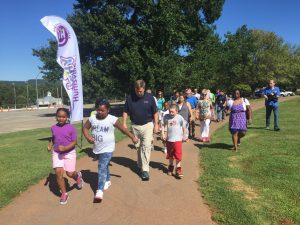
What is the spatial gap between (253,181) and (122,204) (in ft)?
8.63

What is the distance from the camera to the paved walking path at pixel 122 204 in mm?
5215

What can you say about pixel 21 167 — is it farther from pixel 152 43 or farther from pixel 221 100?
pixel 152 43

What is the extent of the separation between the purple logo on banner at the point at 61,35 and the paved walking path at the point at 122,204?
4.17m

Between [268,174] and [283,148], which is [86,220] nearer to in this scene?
[268,174]

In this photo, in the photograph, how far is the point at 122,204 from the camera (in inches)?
229

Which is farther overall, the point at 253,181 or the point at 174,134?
the point at 174,134

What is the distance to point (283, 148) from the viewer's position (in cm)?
1021

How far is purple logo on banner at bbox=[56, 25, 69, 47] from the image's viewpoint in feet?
34.2

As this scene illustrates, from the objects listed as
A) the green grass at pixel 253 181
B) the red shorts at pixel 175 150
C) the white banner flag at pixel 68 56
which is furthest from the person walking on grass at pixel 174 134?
the white banner flag at pixel 68 56

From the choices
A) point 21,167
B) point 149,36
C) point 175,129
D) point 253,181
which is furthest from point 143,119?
point 149,36

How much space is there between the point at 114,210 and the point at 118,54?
2341 cm

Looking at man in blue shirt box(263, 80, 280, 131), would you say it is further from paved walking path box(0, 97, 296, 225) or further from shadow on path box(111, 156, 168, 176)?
paved walking path box(0, 97, 296, 225)

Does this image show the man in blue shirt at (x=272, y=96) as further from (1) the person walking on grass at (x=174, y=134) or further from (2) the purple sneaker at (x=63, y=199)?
(2) the purple sneaker at (x=63, y=199)

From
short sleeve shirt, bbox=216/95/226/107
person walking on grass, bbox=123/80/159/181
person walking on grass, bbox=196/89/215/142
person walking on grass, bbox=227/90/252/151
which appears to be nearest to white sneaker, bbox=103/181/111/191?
person walking on grass, bbox=123/80/159/181
